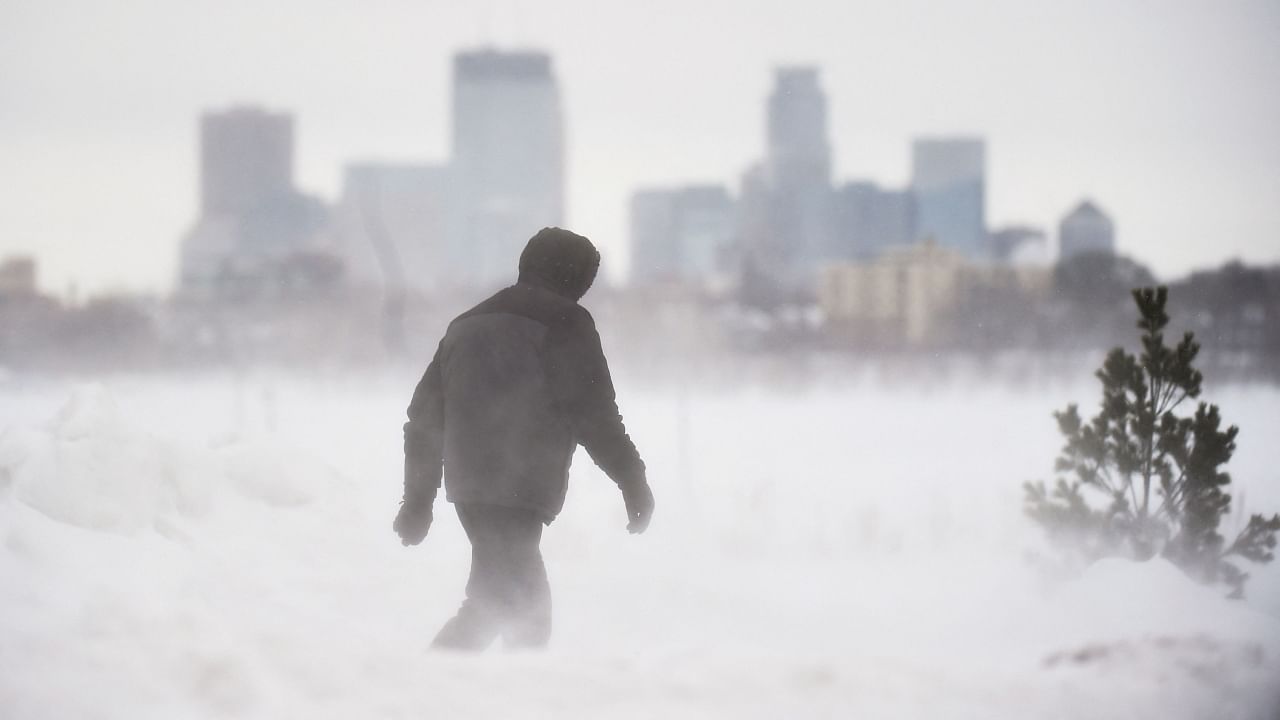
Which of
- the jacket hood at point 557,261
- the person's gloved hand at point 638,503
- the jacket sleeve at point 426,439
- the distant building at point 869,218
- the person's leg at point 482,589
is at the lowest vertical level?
the person's leg at point 482,589

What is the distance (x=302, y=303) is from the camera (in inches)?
1577

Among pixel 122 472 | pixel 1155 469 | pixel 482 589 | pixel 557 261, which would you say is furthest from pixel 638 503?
pixel 1155 469

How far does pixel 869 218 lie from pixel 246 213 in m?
38.3

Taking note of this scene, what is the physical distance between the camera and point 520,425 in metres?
4.14

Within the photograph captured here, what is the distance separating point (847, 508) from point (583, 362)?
10.6 metres

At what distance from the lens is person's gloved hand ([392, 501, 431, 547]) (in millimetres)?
4375

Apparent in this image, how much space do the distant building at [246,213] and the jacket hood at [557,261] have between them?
36.1m

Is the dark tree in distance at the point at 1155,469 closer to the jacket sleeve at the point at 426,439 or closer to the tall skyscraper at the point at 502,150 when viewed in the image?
the jacket sleeve at the point at 426,439

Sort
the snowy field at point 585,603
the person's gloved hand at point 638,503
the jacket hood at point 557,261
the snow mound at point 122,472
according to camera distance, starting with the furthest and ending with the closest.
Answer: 1. the snow mound at point 122,472
2. the jacket hood at point 557,261
3. the person's gloved hand at point 638,503
4. the snowy field at point 585,603

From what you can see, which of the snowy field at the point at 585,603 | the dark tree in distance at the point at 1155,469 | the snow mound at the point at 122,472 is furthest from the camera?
the dark tree in distance at the point at 1155,469

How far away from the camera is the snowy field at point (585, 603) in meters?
3.85

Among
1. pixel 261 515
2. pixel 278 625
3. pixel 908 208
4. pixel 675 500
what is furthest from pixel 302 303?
pixel 908 208

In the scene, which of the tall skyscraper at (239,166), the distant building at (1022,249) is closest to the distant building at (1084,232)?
the distant building at (1022,249)

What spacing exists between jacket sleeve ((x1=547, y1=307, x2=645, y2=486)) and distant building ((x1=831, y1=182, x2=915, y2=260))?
55.5 metres
